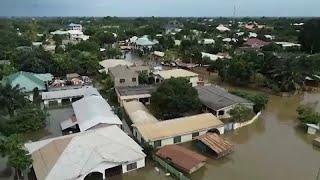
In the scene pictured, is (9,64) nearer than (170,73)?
No

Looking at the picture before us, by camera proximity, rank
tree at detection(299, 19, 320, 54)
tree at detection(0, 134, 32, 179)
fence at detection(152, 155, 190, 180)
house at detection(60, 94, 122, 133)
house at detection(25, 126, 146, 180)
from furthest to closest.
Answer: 1. tree at detection(299, 19, 320, 54)
2. house at detection(60, 94, 122, 133)
3. fence at detection(152, 155, 190, 180)
4. house at detection(25, 126, 146, 180)
5. tree at detection(0, 134, 32, 179)

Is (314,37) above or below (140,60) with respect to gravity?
above

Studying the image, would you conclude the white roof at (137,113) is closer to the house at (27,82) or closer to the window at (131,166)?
the window at (131,166)

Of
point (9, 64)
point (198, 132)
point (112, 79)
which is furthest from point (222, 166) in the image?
point (9, 64)

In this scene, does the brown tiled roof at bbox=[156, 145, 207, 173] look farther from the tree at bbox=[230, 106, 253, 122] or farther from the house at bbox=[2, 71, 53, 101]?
the house at bbox=[2, 71, 53, 101]

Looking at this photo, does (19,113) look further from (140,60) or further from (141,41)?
(141,41)

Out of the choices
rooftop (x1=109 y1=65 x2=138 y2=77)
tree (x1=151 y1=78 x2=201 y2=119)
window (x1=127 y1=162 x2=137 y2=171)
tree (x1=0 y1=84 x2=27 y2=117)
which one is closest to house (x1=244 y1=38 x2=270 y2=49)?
rooftop (x1=109 y1=65 x2=138 y2=77)

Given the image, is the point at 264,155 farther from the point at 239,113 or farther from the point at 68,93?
the point at 68,93

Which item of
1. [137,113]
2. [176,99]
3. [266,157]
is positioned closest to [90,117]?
Answer: [137,113]
